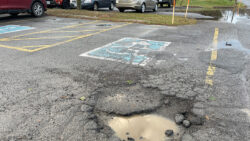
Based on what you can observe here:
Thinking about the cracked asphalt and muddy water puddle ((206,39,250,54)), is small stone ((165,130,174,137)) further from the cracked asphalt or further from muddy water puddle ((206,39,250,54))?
muddy water puddle ((206,39,250,54))

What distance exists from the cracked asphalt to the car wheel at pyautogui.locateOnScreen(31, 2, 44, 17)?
6.96 m

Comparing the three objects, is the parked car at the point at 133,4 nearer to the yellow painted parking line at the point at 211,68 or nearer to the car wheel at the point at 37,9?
the car wheel at the point at 37,9

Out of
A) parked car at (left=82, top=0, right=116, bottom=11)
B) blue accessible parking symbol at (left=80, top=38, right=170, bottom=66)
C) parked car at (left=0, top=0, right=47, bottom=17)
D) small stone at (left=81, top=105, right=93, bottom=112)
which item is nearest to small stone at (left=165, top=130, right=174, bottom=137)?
small stone at (left=81, top=105, right=93, bottom=112)

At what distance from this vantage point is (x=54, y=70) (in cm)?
477

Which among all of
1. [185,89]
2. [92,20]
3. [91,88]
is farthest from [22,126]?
[92,20]

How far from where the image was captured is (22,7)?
12.1 m

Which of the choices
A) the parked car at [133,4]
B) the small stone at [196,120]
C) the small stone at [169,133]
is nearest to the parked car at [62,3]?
the parked car at [133,4]

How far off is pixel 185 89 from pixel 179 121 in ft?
3.44

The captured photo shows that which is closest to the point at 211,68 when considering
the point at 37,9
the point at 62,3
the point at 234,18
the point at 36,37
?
the point at 36,37

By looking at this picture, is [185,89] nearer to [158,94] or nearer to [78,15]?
[158,94]

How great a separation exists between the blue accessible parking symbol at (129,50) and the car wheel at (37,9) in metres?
7.86

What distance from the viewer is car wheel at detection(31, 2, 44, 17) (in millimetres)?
12883

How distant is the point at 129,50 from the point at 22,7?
873cm

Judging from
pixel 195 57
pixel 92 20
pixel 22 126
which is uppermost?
pixel 92 20
